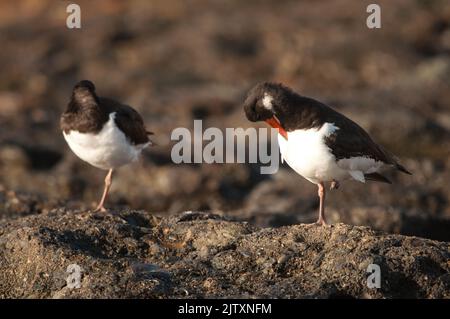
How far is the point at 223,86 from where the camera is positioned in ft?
75.8

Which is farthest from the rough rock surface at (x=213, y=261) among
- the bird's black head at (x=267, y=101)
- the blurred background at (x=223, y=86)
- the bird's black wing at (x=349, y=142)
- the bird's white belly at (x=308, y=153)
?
the blurred background at (x=223, y=86)

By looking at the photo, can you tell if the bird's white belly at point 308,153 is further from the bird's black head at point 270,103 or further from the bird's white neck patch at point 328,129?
the bird's black head at point 270,103

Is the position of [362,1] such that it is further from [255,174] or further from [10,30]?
[255,174]

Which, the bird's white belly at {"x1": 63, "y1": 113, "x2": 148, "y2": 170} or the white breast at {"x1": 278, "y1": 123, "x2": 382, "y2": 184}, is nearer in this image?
the white breast at {"x1": 278, "y1": 123, "x2": 382, "y2": 184}

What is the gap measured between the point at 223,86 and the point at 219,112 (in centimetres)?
225

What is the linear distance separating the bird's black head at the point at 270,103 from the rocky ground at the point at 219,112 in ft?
3.66

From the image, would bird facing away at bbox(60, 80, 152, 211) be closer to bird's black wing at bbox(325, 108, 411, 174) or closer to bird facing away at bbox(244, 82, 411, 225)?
bird facing away at bbox(244, 82, 411, 225)

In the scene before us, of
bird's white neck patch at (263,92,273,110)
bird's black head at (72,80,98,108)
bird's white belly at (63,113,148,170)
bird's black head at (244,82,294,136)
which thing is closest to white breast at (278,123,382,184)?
bird's black head at (244,82,294,136)

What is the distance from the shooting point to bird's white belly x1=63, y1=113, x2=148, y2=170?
9.99 m

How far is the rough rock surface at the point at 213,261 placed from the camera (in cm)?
720

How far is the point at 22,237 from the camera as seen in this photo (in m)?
8.08

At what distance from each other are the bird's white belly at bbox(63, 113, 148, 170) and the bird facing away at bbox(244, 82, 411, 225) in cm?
196

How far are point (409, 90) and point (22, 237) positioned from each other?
1502cm

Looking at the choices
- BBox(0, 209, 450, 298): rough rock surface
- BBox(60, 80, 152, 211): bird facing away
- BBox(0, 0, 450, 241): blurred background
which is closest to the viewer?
BBox(0, 209, 450, 298): rough rock surface
